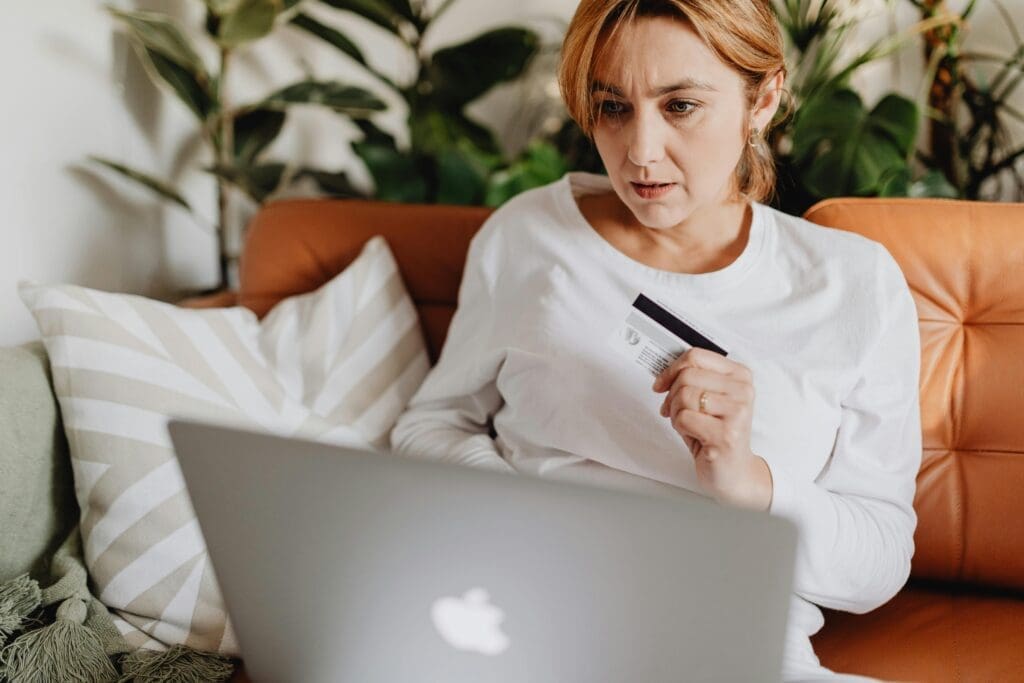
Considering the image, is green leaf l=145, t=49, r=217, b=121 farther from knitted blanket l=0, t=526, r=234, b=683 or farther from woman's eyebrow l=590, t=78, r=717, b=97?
woman's eyebrow l=590, t=78, r=717, b=97

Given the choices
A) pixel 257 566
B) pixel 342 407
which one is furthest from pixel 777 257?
pixel 257 566

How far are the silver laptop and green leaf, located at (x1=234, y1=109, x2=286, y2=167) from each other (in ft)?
4.31

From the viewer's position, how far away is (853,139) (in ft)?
4.88

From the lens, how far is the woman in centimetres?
101

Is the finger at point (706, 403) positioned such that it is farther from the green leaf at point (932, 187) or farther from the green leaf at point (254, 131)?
the green leaf at point (254, 131)

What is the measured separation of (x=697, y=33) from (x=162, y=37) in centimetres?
103

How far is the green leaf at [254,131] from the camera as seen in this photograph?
1.85 meters

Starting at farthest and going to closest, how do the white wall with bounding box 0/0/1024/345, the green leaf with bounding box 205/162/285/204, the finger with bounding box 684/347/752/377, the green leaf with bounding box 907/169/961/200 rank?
the green leaf with bounding box 205/162/285/204, the green leaf with bounding box 907/169/961/200, the white wall with bounding box 0/0/1024/345, the finger with bounding box 684/347/752/377

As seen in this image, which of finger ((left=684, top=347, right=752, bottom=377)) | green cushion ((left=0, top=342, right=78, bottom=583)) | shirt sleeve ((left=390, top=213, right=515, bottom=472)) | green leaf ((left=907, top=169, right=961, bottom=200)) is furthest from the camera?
green leaf ((left=907, top=169, right=961, bottom=200))

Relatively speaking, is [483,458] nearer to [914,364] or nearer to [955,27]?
[914,364]

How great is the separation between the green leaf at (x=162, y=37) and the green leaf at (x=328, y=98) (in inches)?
6.7

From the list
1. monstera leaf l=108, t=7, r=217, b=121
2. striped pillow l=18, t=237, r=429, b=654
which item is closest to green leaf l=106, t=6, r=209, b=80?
monstera leaf l=108, t=7, r=217, b=121

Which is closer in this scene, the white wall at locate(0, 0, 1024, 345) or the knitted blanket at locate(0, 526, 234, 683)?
the knitted blanket at locate(0, 526, 234, 683)

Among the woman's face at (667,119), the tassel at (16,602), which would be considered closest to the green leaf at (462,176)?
the woman's face at (667,119)
